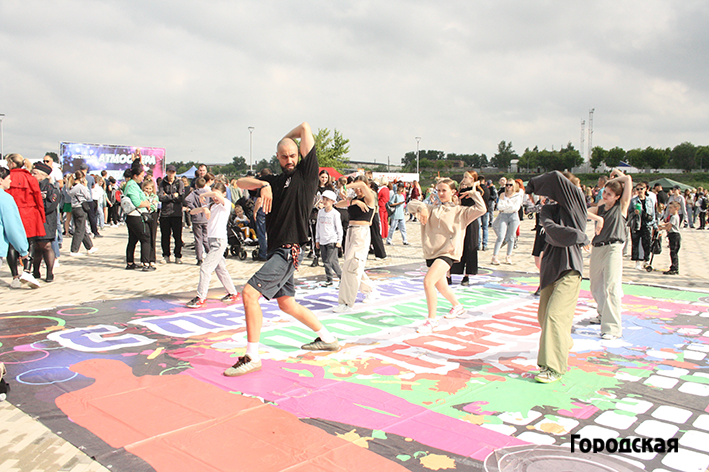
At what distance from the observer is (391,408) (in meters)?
3.50

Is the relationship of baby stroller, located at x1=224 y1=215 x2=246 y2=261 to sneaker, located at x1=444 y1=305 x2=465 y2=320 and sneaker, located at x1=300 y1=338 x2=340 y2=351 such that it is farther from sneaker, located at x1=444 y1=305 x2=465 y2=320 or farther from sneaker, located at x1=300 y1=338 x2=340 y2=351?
sneaker, located at x1=300 y1=338 x2=340 y2=351

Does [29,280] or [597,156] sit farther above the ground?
[597,156]

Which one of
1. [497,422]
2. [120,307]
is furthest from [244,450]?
[120,307]

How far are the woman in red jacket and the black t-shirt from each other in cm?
577

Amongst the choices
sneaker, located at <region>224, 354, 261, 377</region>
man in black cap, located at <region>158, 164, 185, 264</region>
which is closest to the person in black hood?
sneaker, located at <region>224, 354, 261, 377</region>

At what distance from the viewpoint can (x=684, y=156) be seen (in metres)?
96.1

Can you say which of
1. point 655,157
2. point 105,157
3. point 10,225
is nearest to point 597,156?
point 655,157

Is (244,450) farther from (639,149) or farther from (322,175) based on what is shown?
(639,149)

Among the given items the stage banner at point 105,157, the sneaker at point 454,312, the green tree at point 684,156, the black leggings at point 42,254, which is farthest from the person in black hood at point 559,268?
the green tree at point 684,156

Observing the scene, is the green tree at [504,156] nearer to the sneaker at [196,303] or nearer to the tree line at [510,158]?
the tree line at [510,158]

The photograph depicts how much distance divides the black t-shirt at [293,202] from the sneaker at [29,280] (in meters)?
5.67

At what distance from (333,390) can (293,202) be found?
1565 millimetres

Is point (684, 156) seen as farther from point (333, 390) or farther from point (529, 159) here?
point (333, 390)

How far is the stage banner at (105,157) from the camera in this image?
28234 mm
